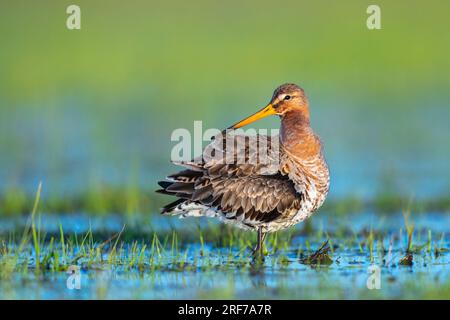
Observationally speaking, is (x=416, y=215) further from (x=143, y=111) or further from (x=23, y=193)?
(x=143, y=111)

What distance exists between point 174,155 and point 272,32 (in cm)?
1039

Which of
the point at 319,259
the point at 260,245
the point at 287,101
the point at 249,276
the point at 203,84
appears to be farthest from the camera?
the point at 203,84

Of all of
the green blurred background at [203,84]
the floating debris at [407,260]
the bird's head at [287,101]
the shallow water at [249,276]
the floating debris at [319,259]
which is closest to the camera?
the shallow water at [249,276]

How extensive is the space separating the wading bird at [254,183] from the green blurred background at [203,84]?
9.29 feet

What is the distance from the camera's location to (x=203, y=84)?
20.6m

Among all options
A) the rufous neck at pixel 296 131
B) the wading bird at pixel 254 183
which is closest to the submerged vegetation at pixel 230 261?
the wading bird at pixel 254 183

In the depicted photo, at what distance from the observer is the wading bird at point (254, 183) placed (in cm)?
966

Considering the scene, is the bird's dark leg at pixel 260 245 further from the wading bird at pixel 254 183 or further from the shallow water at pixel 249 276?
the shallow water at pixel 249 276

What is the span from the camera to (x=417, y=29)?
23.6m

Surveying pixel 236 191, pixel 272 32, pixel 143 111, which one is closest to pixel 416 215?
pixel 236 191

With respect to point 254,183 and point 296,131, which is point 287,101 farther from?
point 254,183

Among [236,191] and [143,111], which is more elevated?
[143,111]

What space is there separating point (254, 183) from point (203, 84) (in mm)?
11009

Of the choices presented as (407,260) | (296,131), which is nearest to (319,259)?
(407,260)
